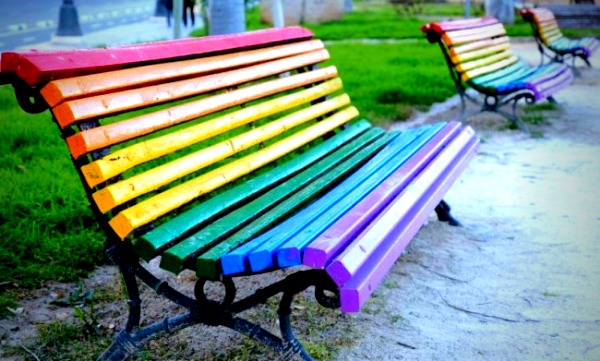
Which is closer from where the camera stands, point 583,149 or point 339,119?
point 339,119

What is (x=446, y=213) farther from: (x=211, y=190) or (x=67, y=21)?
(x=67, y=21)

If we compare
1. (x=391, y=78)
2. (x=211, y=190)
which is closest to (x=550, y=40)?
(x=391, y=78)

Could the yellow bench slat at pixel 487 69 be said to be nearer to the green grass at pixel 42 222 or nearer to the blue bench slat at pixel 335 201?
the blue bench slat at pixel 335 201

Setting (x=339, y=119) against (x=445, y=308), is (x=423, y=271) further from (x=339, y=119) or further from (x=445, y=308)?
(x=339, y=119)

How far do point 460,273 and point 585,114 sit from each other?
4655 mm

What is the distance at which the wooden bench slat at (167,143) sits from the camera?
231 cm

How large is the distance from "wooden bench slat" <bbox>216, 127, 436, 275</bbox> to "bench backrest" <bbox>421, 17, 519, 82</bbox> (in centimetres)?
271

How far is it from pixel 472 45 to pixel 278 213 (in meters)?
4.39

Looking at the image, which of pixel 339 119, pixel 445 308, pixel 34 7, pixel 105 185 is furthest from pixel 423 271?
pixel 34 7

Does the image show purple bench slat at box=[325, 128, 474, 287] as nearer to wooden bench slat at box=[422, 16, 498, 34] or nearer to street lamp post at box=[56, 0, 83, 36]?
wooden bench slat at box=[422, 16, 498, 34]

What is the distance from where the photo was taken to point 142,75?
8.71 feet

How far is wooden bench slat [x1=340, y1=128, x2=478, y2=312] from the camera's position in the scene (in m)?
2.08

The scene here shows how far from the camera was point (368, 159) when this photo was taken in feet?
12.3

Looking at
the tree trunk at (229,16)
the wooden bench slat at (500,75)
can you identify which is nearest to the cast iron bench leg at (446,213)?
the wooden bench slat at (500,75)
